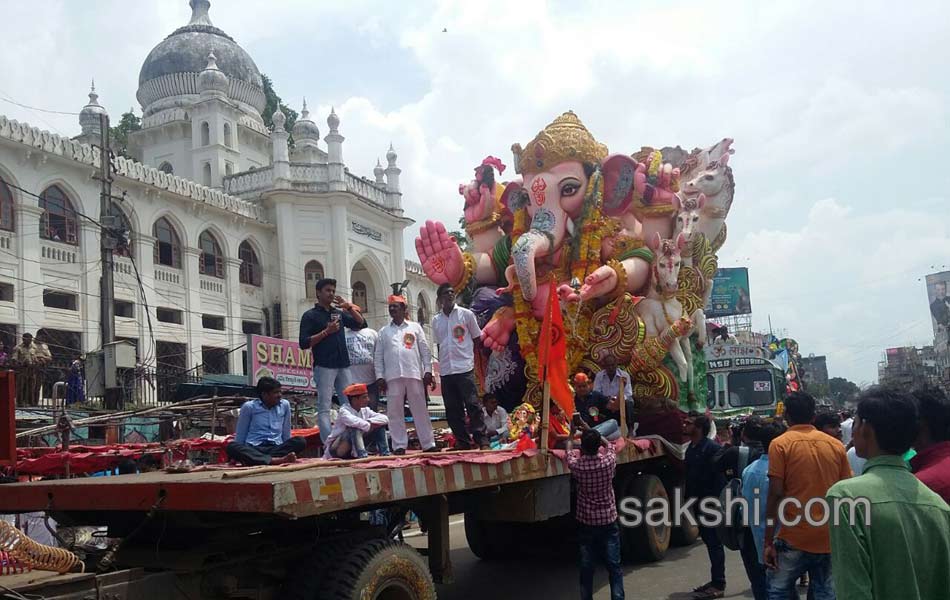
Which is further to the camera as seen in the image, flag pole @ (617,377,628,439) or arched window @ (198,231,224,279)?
arched window @ (198,231,224,279)

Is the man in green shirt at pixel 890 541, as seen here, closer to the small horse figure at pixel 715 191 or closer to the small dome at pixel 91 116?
the small horse figure at pixel 715 191

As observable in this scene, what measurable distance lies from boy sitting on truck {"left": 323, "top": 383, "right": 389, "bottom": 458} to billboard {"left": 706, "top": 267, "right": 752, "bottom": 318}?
3279cm

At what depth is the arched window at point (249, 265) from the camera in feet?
86.6

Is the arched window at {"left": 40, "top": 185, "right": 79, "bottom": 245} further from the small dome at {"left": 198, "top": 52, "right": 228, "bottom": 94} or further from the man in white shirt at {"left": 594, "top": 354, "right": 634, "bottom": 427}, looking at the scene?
the man in white shirt at {"left": 594, "top": 354, "right": 634, "bottom": 427}

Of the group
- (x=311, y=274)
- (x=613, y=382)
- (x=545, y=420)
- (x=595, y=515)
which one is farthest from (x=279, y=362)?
(x=595, y=515)

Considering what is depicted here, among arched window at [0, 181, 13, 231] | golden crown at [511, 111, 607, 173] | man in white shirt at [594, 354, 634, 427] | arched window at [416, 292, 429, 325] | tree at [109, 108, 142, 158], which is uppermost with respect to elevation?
tree at [109, 108, 142, 158]

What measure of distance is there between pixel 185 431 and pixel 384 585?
1058cm

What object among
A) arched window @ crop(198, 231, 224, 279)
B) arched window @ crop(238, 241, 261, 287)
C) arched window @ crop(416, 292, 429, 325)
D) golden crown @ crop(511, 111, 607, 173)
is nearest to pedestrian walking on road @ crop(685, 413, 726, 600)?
golden crown @ crop(511, 111, 607, 173)

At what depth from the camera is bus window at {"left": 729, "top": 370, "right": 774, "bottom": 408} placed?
16047mm

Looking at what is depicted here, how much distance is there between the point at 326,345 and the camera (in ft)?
21.1

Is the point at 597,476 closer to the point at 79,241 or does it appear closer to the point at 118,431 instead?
the point at 118,431

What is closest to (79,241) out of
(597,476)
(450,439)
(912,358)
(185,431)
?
(185,431)

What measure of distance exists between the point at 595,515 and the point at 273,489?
2734mm

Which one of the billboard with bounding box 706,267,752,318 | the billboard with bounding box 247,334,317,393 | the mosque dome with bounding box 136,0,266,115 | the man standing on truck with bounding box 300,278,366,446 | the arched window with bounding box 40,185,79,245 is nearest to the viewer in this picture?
the man standing on truck with bounding box 300,278,366,446
